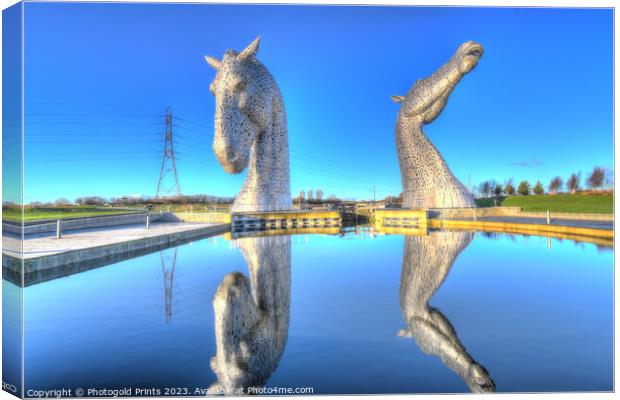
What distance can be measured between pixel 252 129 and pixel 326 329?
452 inches

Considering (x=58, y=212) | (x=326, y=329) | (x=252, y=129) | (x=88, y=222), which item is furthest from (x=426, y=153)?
(x=326, y=329)

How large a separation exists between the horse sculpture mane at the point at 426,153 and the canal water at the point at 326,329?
11.2m

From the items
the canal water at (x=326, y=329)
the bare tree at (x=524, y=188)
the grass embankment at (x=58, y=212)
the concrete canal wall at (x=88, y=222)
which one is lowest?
the canal water at (x=326, y=329)

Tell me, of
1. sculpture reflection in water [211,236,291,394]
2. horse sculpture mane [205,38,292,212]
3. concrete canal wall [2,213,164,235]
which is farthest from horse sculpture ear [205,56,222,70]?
sculpture reflection in water [211,236,291,394]

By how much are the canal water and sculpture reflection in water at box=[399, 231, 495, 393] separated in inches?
0.8

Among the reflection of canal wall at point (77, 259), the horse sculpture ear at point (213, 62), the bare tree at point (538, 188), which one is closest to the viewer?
the reflection of canal wall at point (77, 259)

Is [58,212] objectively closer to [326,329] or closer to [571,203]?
[326,329]

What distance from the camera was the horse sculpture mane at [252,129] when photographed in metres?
13.3

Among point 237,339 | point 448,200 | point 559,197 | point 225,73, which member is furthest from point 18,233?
point 559,197

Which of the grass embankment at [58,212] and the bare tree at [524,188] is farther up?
the bare tree at [524,188]

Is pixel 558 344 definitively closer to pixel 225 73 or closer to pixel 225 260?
pixel 225 260

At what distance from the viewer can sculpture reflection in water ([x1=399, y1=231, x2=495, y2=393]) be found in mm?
3551

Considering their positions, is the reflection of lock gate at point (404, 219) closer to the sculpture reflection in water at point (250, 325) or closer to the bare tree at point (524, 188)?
the sculpture reflection in water at point (250, 325)

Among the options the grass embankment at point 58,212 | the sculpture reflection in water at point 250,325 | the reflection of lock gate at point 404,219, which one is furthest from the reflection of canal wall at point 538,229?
the grass embankment at point 58,212
